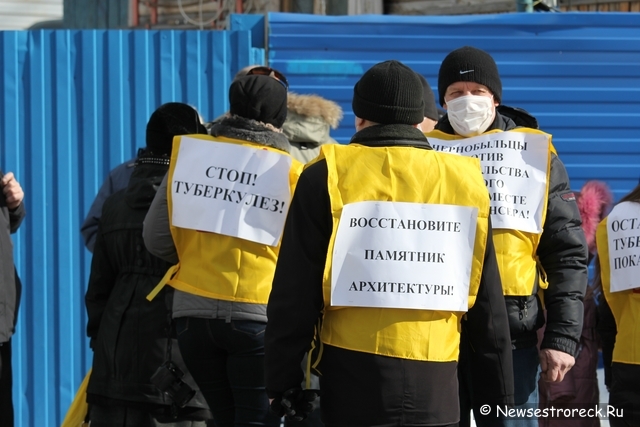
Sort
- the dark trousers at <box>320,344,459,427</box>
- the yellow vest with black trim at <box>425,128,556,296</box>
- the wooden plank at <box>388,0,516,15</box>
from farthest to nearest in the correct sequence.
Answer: the wooden plank at <box>388,0,516,15</box> → the yellow vest with black trim at <box>425,128,556,296</box> → the dark trousers at <box>320,344,459,427</box>

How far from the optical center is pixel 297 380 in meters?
2.94

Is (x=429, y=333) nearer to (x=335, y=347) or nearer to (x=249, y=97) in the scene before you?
(x=335, y=347)

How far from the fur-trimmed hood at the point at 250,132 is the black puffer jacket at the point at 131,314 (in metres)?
0.52

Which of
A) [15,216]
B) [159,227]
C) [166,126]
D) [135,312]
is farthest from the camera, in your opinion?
[15,216]

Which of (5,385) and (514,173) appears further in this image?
(5,385)

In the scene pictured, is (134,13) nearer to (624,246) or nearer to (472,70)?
(472,70)

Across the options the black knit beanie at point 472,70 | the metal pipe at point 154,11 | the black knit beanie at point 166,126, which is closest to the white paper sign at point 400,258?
the black knit beanie at point 472,70

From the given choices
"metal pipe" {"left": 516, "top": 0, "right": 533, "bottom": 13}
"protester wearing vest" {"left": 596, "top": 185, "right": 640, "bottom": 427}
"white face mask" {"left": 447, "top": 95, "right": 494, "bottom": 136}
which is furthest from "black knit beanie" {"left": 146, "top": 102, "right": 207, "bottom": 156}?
"metal pipe" {"left": 516, "top": 0, "right": 533, "bottom": 13}

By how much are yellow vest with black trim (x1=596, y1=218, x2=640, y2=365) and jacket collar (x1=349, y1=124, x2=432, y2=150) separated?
61.0 inches

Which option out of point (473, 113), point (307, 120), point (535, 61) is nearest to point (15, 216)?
point (307, 120)

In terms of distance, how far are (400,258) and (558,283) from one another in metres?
1.03

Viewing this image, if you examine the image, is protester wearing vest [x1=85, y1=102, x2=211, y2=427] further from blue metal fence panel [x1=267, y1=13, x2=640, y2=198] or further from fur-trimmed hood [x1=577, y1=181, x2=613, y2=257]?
blue metal fence panel [x1=267, y1=13, x2=640, y2=198]

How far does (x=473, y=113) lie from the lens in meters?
3.86

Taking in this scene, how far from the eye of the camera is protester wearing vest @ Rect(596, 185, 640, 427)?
4.07 m
